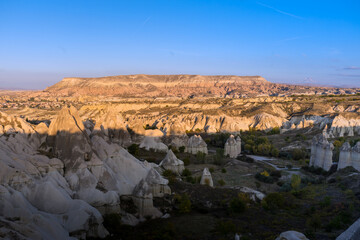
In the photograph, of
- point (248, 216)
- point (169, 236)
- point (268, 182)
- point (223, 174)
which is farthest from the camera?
point (223, 174)

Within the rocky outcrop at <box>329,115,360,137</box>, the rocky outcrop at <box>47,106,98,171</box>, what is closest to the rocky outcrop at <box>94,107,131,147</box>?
the rocky outcrop at <box>47,106,98,171</box>

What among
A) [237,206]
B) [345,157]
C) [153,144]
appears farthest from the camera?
[153,144]

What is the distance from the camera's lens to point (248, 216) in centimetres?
2153

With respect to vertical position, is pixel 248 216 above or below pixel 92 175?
below

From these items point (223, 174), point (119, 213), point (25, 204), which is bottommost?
point (223, 174)

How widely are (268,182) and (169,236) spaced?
65.5 ft

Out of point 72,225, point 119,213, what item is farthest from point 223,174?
point 72,225

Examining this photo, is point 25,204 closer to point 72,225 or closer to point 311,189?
point 72,225

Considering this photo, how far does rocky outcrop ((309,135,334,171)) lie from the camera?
3728 centimetres

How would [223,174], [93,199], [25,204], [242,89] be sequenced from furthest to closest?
[242,89] < [223,174] < [93,199] < [25,204]

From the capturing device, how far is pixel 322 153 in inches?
1496

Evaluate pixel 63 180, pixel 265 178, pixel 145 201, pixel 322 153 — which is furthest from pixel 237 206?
pixel 322 153

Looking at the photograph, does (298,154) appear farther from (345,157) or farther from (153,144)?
(153,144)

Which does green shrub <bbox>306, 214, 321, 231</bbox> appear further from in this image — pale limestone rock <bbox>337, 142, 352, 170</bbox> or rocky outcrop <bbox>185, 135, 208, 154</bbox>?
rocky outcrop <bbox>185, 135, 208, 154</bbox>
